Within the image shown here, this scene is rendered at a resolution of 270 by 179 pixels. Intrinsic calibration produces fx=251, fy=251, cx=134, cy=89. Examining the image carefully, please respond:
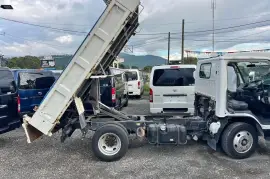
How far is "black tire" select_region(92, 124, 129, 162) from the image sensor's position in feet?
17.5

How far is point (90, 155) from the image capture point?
19.2 feet

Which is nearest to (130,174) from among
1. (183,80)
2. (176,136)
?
(176,136)

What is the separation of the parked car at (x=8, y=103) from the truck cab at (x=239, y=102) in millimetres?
4980

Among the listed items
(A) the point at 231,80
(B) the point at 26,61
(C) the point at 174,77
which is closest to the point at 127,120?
(A) the point at 231,80

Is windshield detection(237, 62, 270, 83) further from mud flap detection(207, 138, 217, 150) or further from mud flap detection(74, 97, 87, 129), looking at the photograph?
mud flap detection(74, 97, 87, 129)

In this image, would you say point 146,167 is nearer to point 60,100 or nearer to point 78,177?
point 78,177

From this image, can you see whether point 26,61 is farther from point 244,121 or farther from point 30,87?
point 244,121

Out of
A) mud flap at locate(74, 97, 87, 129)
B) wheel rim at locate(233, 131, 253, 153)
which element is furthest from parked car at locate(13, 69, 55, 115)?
wheel rim at locate(233, 131, 253, 153)

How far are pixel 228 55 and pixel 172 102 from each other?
3032 mm

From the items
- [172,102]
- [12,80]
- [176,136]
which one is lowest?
[176,136]

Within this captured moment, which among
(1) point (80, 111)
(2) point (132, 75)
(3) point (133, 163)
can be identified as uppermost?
(2) point (132, 75)

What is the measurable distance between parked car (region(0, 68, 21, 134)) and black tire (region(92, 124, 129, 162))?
2.60 m

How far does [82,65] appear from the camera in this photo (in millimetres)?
5223

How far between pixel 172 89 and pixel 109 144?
10.8 feet
